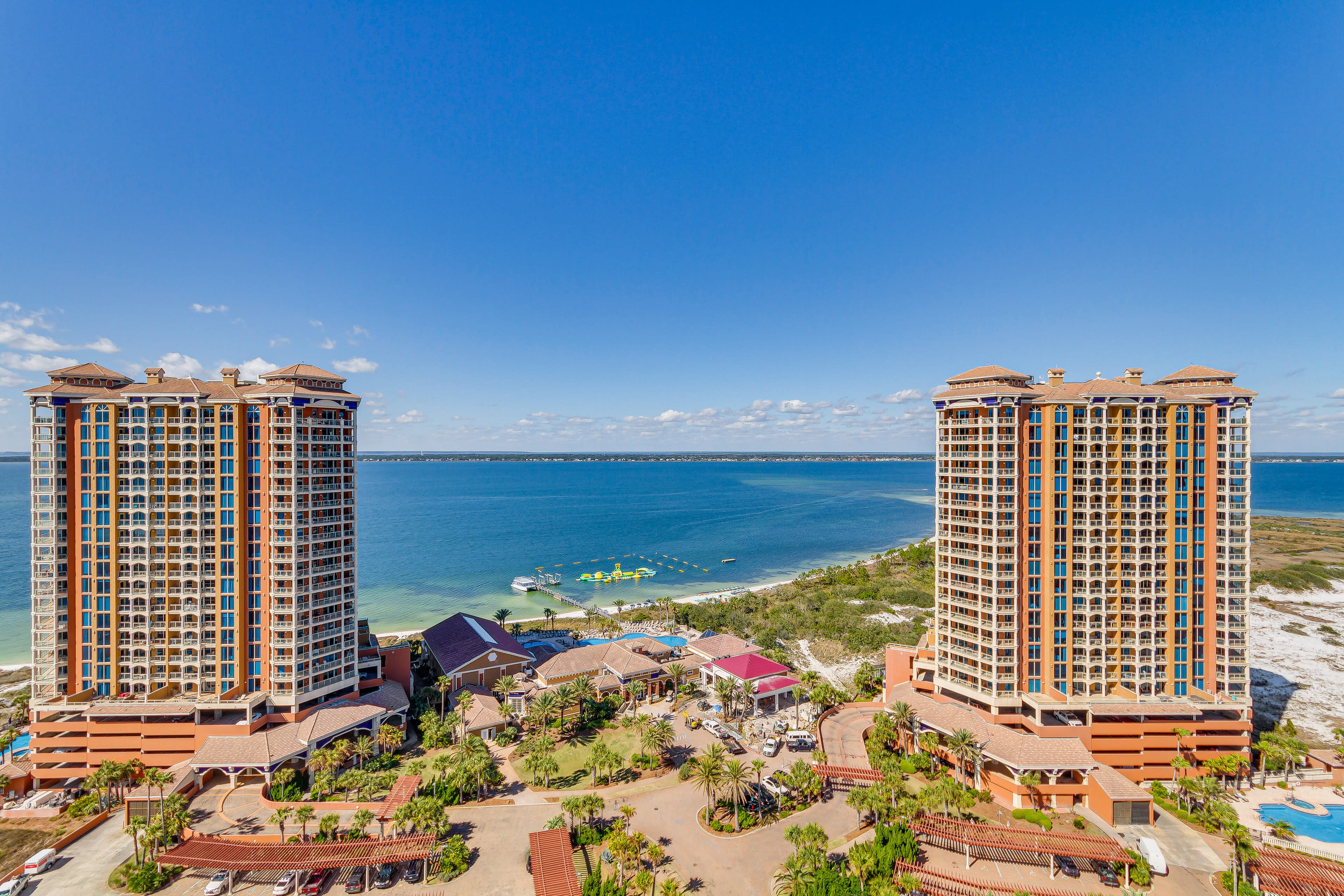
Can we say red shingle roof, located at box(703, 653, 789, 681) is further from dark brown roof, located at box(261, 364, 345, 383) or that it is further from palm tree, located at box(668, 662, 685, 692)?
dark brown roof, located at box(261, 364, 345, 383)

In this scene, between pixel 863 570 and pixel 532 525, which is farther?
pixel 532 525

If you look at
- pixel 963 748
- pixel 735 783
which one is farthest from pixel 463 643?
pixel 963 748

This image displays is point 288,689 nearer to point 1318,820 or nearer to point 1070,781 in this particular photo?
point 1070,781

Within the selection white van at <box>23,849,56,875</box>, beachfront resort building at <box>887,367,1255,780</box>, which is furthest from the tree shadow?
white van at <box>23,849,56,875</box>

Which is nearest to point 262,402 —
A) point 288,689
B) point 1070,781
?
point 288,689

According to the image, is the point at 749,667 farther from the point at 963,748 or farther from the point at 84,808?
the point at 84,808

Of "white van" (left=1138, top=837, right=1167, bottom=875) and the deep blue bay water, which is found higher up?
"white van" (left=1138, top=837, right=1167, bottom=875)

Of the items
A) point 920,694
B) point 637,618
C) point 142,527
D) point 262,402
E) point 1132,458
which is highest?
point 262,402
